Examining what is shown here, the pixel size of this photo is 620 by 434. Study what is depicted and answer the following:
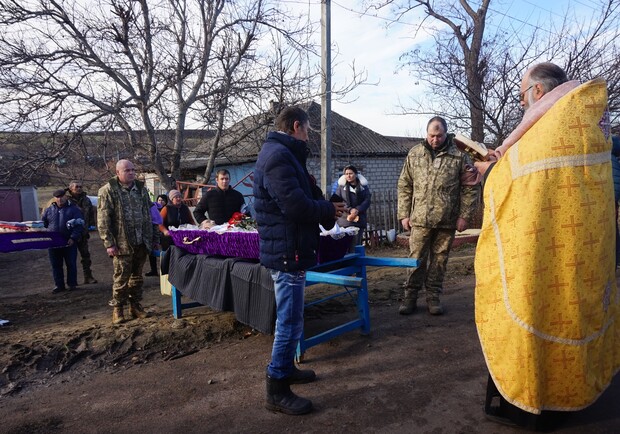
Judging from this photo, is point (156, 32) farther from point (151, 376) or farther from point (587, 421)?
point (587, 421)

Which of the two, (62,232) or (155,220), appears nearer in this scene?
(155,220)

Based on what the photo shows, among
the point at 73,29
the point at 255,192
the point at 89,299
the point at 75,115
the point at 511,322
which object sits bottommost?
the point at 89,299

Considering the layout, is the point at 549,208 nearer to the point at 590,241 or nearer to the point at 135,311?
the point at 590,241

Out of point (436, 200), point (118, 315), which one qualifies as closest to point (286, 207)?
point (436, 200)

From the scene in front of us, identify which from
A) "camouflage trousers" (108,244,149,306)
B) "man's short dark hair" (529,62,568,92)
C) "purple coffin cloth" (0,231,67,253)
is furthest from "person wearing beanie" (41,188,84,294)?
"man's short dark hair" (529,62,568,92)

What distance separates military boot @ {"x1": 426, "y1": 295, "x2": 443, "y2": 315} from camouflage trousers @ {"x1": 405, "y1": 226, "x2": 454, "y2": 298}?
34mm

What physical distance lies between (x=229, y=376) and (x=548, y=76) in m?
3.00

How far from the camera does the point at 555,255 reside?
2.12 m

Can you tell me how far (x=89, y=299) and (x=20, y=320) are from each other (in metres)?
1.09

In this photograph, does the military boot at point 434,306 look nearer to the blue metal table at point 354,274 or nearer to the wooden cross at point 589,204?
the blue metal table at point 354,274

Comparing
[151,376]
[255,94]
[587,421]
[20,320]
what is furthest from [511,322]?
[255,94]

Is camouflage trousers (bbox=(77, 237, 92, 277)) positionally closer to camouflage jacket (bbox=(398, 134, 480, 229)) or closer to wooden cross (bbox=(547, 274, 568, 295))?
camouflage jacket (bbox=(398, 134, 480, 229))

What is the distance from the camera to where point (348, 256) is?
4.22 meters

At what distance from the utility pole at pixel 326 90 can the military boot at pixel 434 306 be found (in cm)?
473
